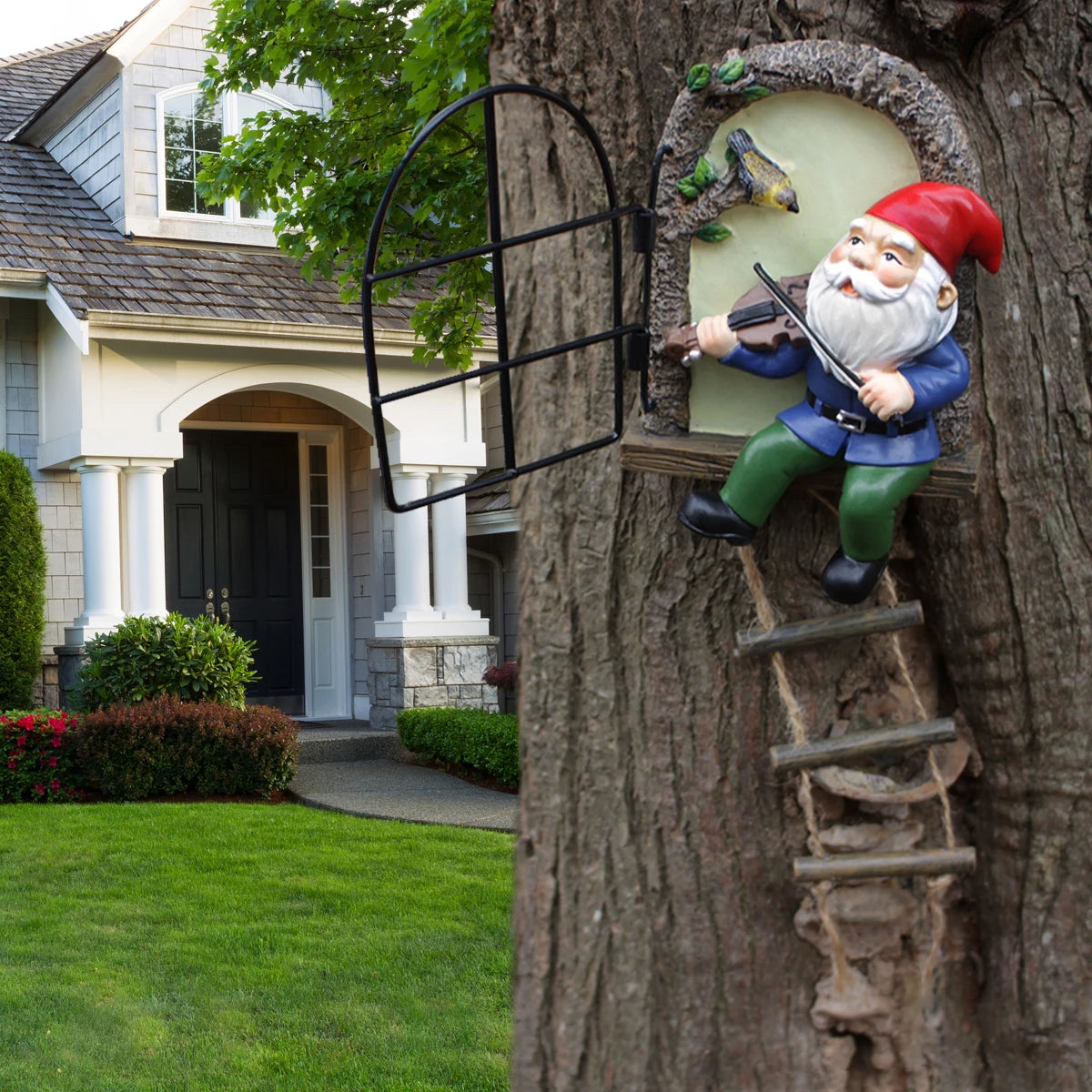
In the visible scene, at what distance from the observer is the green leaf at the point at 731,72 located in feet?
5.90

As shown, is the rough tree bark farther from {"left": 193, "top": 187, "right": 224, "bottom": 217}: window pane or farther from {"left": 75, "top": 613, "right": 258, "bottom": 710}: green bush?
{"left": 193, "top": 187, "right": 224, "bottom": 217}: window pane

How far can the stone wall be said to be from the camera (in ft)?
37.2

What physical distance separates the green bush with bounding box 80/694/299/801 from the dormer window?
4.48 meters

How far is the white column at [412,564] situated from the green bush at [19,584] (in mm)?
2866

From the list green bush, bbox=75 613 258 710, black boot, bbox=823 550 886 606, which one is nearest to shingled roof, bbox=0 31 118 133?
green bush, bbox=75 613 258 710

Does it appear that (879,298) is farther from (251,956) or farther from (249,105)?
(249,105)

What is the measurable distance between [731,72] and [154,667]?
8641 mm

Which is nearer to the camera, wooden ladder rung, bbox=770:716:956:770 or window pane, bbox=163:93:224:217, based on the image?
wooden ladder rung, bbox=770:716:956:770

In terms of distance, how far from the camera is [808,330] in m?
1.74

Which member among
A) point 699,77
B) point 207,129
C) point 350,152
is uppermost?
point 207,129

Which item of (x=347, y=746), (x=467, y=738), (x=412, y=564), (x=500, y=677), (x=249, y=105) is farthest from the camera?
(x=249, y=105)

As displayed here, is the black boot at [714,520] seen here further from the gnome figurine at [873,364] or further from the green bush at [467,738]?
the green bush at [467,738]

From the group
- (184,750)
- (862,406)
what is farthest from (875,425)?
(184,750)

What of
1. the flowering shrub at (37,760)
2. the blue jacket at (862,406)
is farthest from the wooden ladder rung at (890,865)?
the flowering shrub at (37,760)
